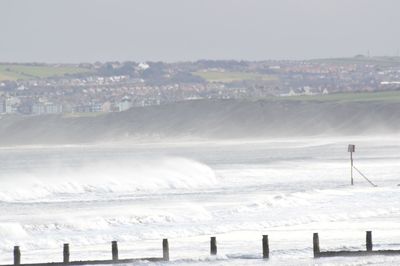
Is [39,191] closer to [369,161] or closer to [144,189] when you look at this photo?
[144,189]

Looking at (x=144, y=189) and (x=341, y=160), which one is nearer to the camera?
(x=144, y=189)

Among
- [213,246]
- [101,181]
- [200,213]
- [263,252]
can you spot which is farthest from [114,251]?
[101,181]

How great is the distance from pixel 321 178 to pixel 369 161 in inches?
833

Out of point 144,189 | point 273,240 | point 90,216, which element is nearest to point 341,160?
point 144,189

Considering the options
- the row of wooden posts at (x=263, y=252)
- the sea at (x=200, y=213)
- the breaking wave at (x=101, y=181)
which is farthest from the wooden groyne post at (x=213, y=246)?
the breaking wave at (x=101, y=181)

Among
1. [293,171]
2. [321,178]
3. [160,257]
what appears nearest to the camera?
[160,257]

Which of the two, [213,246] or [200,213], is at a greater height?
[213,246]

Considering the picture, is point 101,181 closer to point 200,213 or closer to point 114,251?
point 200,213

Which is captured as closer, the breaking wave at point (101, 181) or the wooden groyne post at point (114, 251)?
the wooden groyne post at point (114, 251)

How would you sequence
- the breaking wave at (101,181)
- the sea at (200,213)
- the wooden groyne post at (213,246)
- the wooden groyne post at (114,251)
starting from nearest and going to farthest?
the wooden groyne post at (114,251)
the wooden groyne post at (213,246)
the sea at (200,213)
the breaking wave at (101,181)

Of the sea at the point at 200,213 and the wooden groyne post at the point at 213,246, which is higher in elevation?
the wooden groyne post at the point at 213,246

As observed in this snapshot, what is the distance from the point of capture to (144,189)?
7231 centimetres

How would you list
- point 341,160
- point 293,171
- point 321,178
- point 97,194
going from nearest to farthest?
point 97,194, point 321,178, point 293,171, point 341,160

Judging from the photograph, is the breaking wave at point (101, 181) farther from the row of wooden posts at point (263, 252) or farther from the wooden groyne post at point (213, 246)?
the row of wooden posts at point (263, 252)
